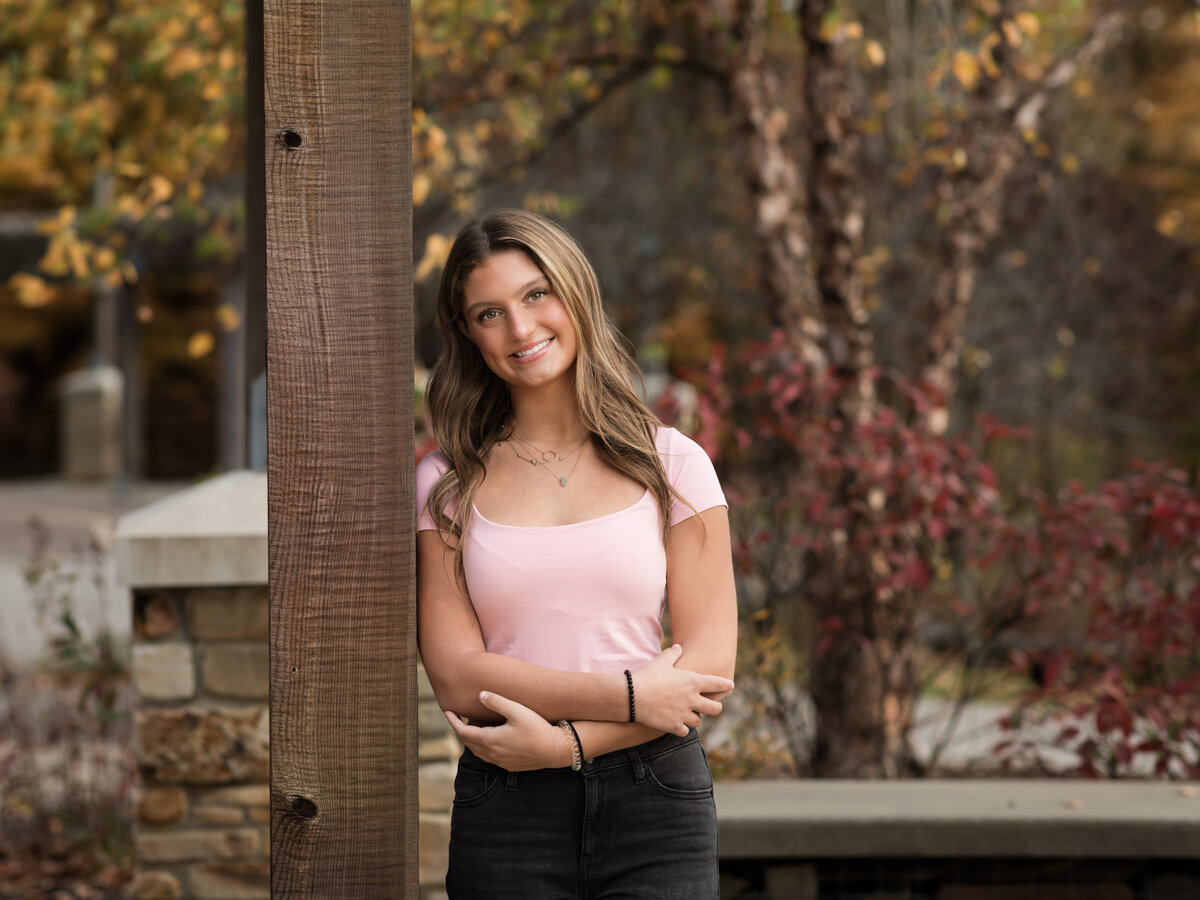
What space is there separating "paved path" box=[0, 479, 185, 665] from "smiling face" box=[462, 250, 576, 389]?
7.82 ft

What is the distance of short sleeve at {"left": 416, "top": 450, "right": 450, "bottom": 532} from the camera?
1828 mm

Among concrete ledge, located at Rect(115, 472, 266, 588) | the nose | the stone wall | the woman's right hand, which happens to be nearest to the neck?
the nose

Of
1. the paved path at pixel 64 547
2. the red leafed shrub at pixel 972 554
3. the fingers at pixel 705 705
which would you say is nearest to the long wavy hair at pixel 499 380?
the fingers at pixel 705 705

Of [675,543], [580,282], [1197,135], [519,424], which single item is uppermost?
[1197,135]

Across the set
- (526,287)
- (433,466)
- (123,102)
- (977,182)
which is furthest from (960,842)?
(123,102)

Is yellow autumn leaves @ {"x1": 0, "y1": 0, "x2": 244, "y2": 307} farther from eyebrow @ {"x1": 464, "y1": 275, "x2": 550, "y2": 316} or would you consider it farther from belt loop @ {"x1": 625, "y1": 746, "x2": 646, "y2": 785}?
belt loop @ {"x1": 625, "y1": 746, "x2": 646, "y2": 785}

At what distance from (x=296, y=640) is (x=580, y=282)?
70 centimetres

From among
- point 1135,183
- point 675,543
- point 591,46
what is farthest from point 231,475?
point 1135,183

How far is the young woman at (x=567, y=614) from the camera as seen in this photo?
1736mm

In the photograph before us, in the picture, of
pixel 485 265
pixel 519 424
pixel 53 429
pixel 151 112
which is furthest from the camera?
pixel 53 429

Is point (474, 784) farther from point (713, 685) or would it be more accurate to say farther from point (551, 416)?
point (551, 416)

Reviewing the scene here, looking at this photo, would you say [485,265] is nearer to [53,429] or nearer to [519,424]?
[519,424]

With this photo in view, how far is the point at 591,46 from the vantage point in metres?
4.82

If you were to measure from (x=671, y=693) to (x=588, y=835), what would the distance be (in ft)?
0.84
